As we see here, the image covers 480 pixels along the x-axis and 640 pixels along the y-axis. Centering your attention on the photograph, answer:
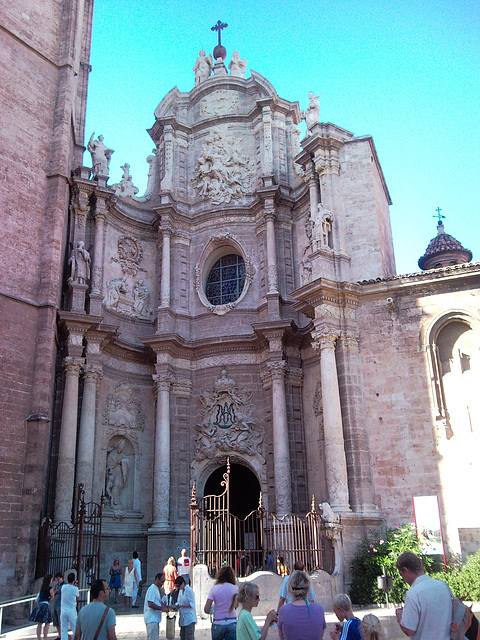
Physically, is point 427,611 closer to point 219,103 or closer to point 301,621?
point 301,621

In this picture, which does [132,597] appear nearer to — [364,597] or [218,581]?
[364,597]

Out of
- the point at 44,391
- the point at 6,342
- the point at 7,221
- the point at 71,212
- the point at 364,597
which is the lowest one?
the point at 364,597

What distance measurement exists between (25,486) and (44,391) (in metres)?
2.42

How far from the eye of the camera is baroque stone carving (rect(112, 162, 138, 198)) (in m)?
22.8

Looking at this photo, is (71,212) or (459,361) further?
(71,212)

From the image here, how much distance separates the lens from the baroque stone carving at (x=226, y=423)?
19.7 meters

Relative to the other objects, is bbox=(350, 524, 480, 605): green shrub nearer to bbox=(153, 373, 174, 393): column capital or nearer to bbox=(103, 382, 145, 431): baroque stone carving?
bbox=(153, 373, 174, 393): column capital

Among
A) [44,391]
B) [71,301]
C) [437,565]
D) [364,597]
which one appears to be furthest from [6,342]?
[437,565]

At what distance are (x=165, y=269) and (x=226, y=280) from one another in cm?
222

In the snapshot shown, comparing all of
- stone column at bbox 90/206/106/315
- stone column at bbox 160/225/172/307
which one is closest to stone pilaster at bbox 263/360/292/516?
stone column at bbox 160/225/172/307

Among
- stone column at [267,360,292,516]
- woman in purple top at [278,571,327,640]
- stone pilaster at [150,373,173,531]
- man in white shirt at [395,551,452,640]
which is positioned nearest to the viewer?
man in white shirt at [395,551,452,640]

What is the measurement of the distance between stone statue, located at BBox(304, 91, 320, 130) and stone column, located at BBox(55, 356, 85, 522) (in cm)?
1020

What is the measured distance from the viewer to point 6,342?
16625mm

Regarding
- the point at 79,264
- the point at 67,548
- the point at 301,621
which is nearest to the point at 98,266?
the point at 79,264
